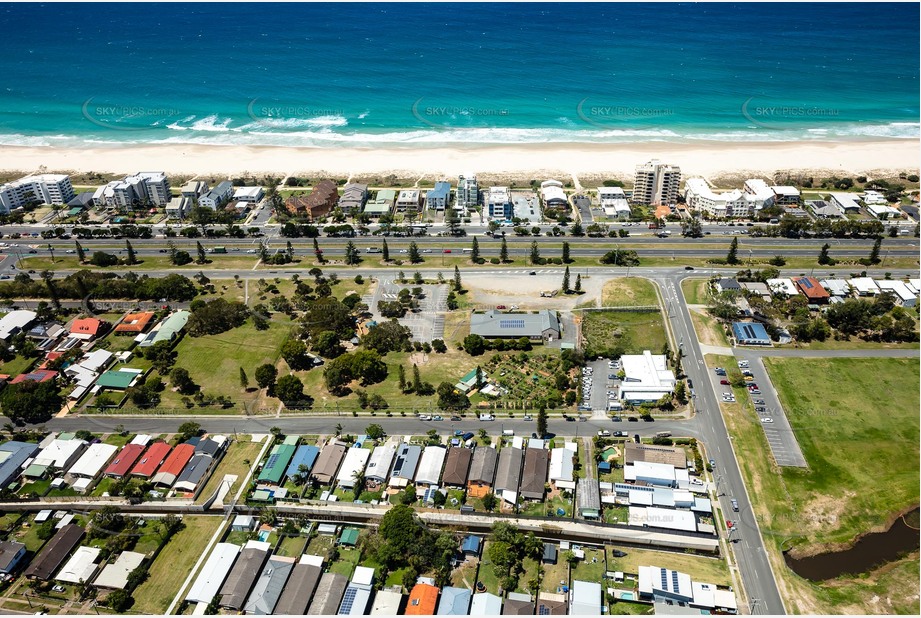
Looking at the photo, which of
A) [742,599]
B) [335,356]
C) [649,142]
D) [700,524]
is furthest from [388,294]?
[649,142]

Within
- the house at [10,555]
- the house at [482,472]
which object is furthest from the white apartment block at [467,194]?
the house at [10,555]

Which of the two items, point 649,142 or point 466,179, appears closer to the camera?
point 466,179

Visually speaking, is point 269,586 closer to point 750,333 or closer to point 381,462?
point 381,462

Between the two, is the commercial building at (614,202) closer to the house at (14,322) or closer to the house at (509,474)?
the house at (509,474)

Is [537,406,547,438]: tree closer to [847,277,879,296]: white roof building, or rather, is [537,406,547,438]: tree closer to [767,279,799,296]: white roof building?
[767,279,799,296]: white roof building

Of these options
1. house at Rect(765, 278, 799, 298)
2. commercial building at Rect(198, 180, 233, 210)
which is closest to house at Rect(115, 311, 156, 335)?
commercial building at Rect(198, 180, 233, 210)

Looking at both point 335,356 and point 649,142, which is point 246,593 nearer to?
point 335,356

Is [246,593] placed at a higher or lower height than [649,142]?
lower
